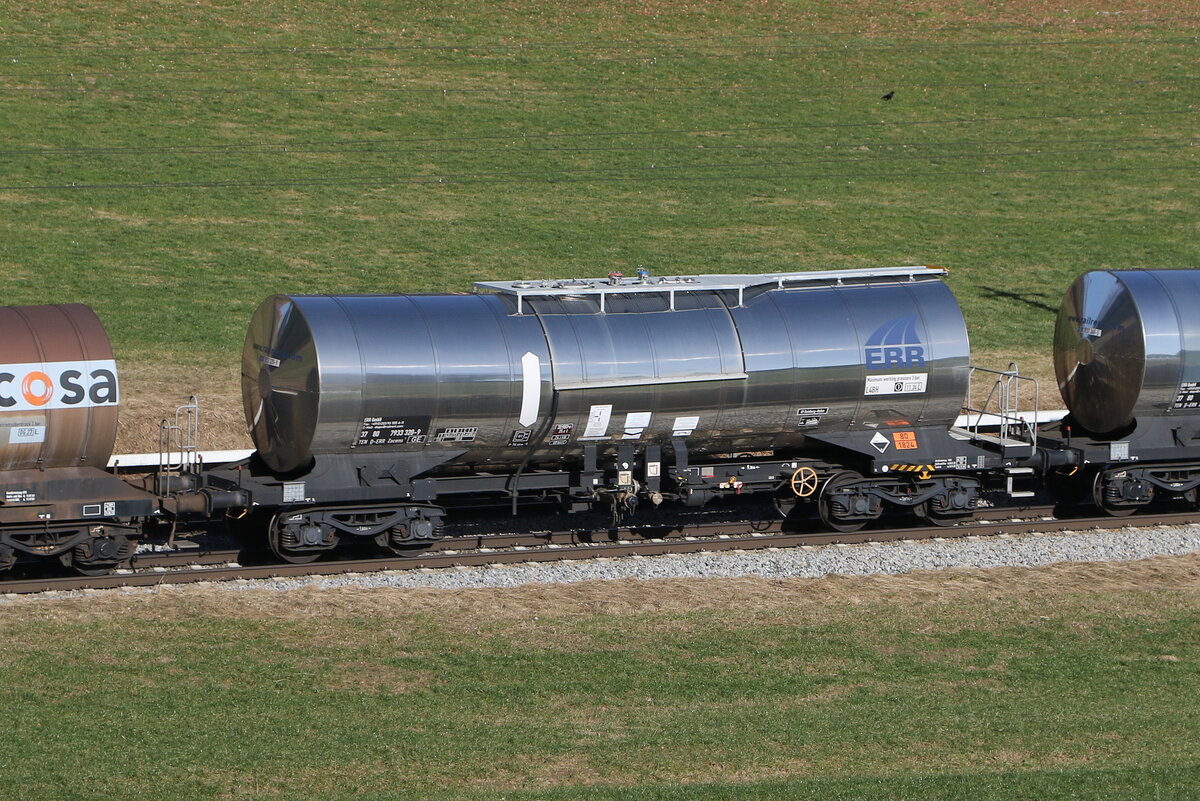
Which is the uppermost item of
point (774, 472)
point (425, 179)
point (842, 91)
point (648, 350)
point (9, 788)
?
point (842, 91)

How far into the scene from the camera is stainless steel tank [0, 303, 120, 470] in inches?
789

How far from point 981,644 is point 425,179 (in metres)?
30.2

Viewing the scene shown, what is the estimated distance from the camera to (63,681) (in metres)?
16.5

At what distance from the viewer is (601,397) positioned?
70.7 feet

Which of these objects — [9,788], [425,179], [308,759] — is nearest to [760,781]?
[308,759]

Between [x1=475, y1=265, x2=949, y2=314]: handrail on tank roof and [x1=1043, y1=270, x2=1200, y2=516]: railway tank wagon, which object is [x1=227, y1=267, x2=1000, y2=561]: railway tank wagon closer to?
[x1=475, y1=265, x2=949, y2=314]: handrail on tank roof

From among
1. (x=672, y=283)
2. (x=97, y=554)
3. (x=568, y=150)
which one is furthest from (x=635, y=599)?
(x=568, y=150)

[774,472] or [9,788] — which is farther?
[774,472]

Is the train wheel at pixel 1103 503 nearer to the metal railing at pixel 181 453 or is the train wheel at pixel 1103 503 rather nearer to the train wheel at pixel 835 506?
the train wheel at pixel 835 506

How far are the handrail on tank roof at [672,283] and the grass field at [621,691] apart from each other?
14.0 feet

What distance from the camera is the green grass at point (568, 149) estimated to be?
130 feet

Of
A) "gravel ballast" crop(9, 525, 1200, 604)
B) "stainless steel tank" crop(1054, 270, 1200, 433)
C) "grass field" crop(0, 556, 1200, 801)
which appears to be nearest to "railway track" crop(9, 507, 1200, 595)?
"gravel ballast" crop(9, 525, 1200, 604)

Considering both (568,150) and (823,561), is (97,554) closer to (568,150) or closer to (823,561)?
(823,561)

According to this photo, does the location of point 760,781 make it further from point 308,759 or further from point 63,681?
point 63,681
